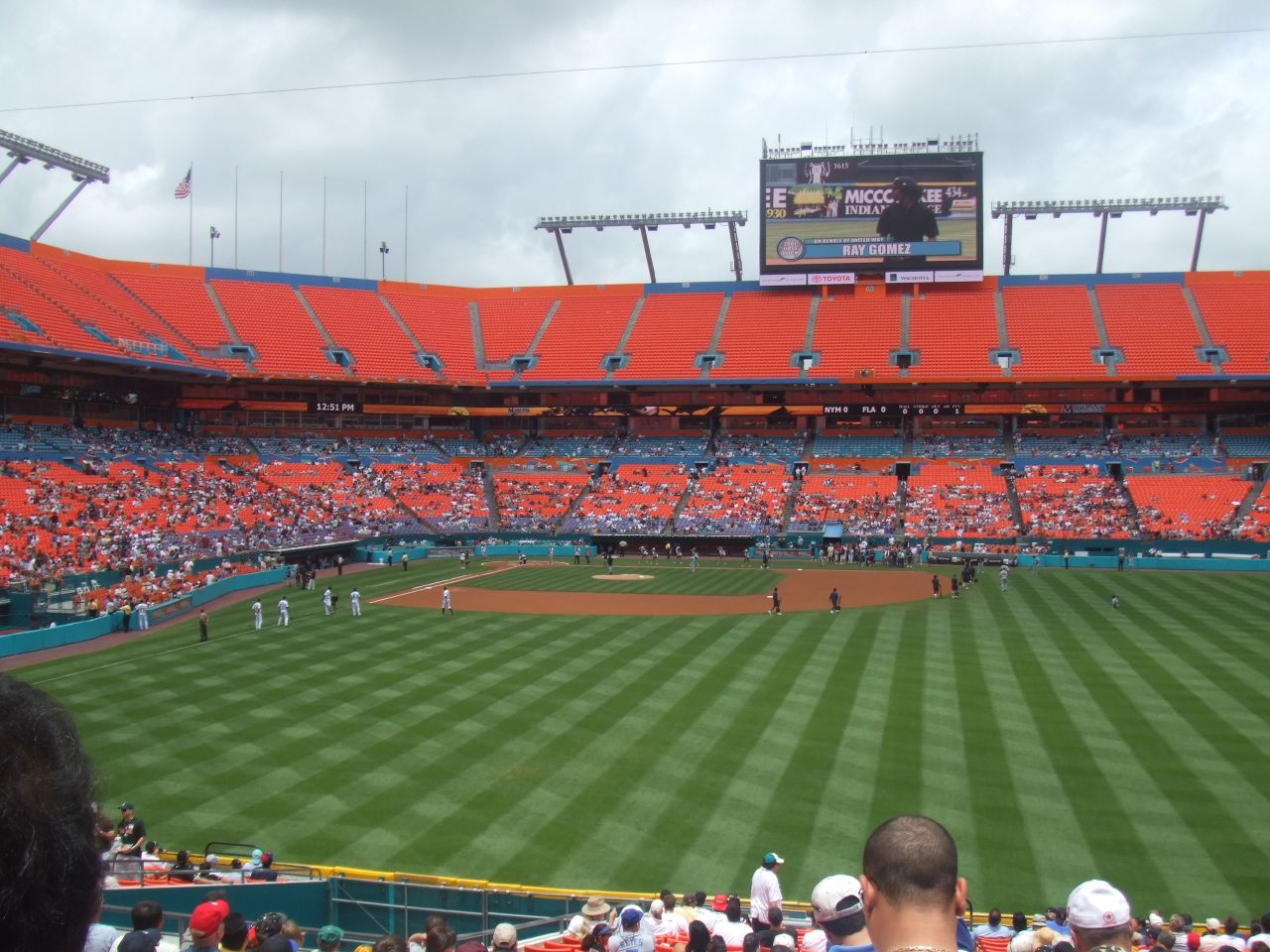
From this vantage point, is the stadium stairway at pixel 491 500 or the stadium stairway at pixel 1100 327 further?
the stadium stairway at pixel 1100 327

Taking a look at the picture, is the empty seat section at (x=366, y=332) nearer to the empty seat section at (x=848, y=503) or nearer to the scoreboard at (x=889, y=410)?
the empty seat section at (x=848, y=503)

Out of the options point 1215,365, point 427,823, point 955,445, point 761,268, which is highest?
point 761,268

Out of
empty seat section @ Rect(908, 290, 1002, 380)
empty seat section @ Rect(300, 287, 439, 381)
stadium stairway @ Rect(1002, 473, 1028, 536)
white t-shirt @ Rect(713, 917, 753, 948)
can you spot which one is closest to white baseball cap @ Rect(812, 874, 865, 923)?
white t-shirt @ Rect(713, 917, 753, 948)

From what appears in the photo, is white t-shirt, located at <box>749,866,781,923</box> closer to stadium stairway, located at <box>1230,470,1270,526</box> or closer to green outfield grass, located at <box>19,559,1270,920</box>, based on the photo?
green outfield grass, located at <box>19,559,1270,920</box>

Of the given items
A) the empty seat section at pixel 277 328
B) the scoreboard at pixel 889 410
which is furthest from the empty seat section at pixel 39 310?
the scoreboard at pixel 889 410

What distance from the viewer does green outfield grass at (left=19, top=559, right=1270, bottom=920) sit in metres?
14.2

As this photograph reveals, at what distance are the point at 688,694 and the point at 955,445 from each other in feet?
156

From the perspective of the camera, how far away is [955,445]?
6481cm

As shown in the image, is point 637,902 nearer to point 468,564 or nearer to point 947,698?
point 947,698

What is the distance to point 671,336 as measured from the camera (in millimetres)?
73375

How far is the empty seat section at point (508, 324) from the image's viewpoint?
243 feet

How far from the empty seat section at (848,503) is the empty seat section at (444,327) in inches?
1077

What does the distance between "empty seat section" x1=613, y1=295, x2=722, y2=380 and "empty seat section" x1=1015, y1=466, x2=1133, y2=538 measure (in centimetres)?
2478

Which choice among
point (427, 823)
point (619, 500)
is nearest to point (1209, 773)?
point (427, 823)
